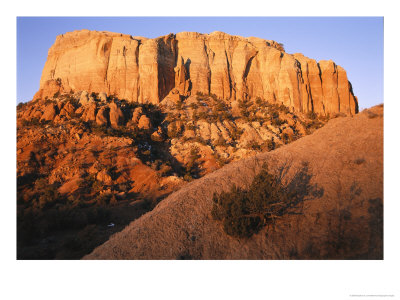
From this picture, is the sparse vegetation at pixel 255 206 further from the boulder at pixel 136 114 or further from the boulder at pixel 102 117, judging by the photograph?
the boulder at pixel 136 114

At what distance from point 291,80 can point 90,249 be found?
31654mm

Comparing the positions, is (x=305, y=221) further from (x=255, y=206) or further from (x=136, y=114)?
(x=136, y=114)

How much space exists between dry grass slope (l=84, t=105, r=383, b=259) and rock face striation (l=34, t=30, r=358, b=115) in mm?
24163

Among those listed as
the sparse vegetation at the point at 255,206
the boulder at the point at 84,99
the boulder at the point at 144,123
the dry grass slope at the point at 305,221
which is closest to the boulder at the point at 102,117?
the boulder at the point at 84,99

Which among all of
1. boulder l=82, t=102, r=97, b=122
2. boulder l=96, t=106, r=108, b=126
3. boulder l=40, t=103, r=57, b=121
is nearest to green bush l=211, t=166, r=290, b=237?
boulder l=96, t=106, r=108, b=126

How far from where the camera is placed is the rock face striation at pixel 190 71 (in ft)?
109

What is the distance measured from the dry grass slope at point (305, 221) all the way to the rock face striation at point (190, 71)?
24.2 metres

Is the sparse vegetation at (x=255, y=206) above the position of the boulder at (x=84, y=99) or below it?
below

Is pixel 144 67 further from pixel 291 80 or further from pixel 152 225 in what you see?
pixel 152 225

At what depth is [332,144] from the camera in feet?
36.6

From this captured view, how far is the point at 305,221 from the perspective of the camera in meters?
8.08

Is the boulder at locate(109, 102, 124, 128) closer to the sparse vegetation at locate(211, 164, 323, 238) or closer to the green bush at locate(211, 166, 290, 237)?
the sparse vegetation at locate(211, 164, 323, 238)

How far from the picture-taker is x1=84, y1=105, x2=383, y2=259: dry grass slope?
24.2ft
